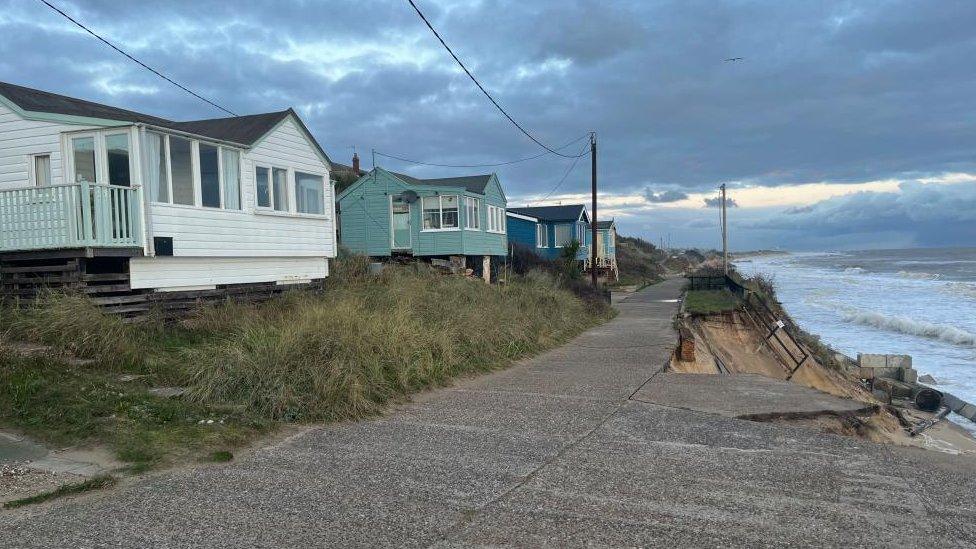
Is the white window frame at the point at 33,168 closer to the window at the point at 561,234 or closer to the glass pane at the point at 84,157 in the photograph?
the glass pane at the point at 84,157

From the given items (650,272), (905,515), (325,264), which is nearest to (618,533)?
(905,515)

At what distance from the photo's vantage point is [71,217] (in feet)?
36.0

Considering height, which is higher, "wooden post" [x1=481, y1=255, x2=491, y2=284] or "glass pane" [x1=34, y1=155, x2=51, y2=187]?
"glass pane" [x1=34, y1=155, x2=51, y2=187]

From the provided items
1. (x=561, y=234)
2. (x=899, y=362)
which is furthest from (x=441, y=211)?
(x=561, y=234)

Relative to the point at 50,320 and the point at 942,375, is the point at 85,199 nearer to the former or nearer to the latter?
the point at 50,320

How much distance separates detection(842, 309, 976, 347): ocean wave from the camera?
25734mm

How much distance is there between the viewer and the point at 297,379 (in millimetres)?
7508

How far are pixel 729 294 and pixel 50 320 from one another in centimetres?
2826

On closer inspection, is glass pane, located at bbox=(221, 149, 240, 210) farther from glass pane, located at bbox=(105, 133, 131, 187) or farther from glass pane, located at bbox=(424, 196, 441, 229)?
glass pane, located at bbox=(424, 196, 441, 229)

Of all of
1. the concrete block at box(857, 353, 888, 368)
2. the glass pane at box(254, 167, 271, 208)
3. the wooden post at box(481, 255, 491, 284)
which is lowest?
the concrete block at box(857, 353, 888, 368)

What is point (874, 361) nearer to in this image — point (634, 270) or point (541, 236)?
point (541, 236)

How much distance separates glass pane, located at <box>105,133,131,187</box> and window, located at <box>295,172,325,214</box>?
4.84 metres

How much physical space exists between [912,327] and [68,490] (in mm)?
31776

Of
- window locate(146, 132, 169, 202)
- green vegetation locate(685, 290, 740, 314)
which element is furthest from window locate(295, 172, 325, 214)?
green vegetation locate(685, 290, 740, 314)
